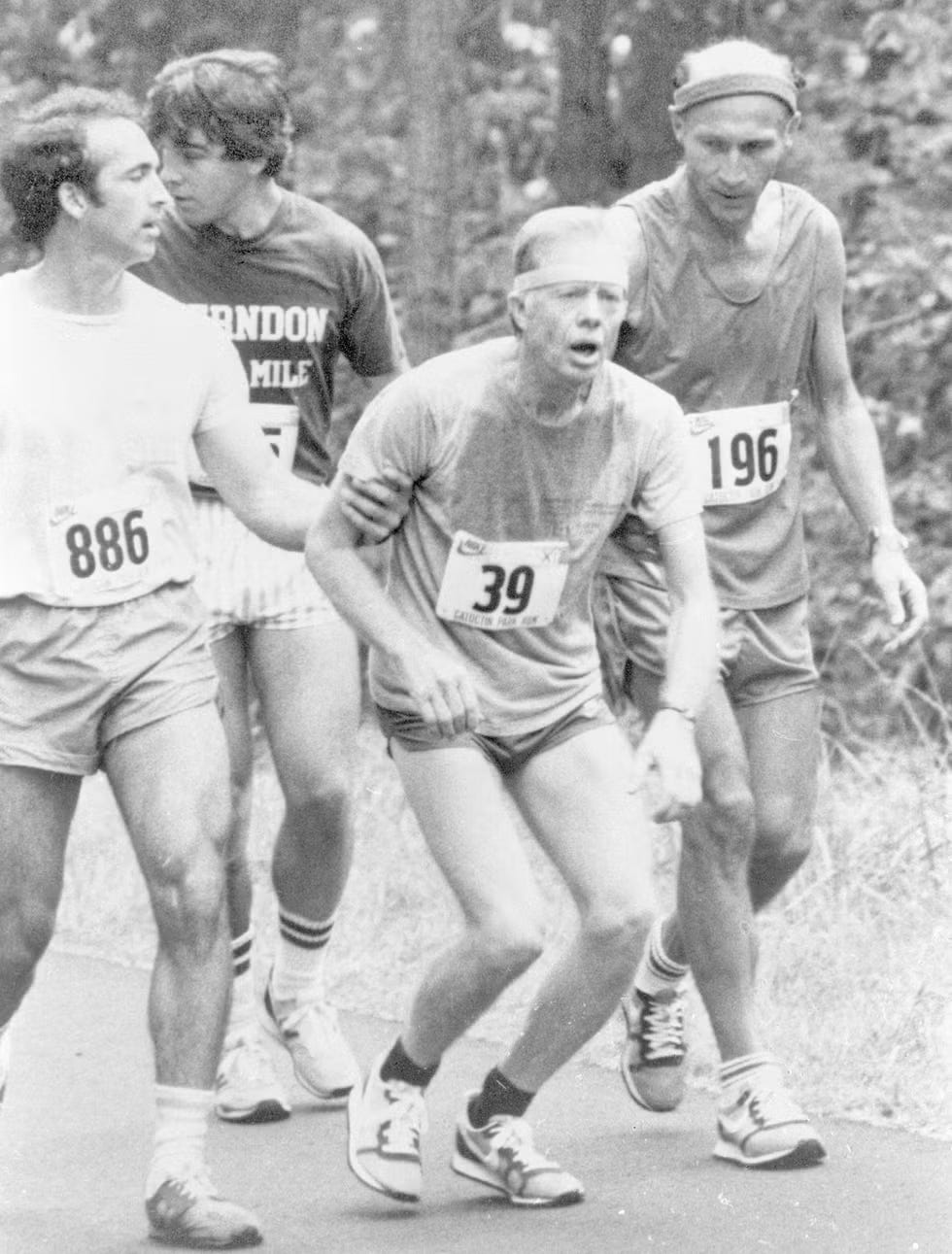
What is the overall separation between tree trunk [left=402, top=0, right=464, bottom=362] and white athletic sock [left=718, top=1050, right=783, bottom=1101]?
5.59 meters

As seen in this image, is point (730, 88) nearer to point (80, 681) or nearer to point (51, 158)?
point (51, 158)

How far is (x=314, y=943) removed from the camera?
258 inches

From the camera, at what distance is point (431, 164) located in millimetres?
11109

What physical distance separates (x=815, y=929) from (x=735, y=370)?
2311mm

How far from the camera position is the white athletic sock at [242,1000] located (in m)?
6.46

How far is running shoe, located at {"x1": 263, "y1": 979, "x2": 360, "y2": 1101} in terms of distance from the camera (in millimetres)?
6480

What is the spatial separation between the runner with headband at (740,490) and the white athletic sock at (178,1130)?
3.99 feet

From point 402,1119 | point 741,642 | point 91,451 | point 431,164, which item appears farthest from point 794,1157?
point 431,164

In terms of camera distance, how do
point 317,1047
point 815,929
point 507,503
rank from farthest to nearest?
1. point 815,929
2. point 317,1047
3. point 507,503

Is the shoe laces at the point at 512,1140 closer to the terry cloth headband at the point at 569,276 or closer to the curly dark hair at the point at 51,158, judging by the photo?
the terry cloth headband at the point at 569,276

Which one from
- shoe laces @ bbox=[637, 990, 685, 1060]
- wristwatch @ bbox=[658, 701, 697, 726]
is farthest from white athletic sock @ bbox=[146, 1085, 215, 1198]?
shoe laces @ bbox=[637, 990, 685, 1060]

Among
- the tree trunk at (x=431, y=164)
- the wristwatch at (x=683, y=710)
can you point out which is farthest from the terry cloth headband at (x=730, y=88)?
the tree trunk at (x=431, y=164)

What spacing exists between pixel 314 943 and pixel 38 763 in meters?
1.53

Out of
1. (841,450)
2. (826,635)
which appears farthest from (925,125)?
(841,450)
